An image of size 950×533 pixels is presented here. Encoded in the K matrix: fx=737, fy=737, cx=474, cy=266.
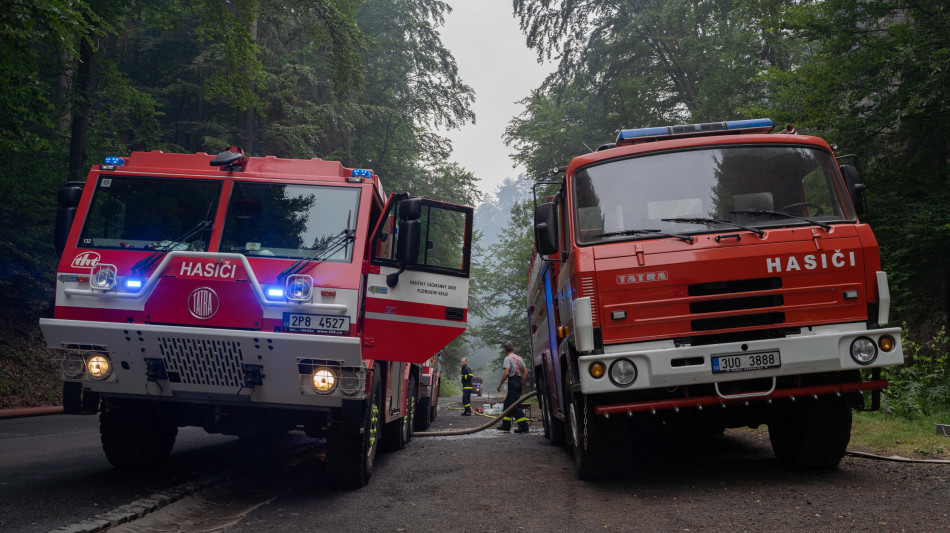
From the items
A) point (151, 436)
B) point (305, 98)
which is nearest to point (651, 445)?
point (151, 436)

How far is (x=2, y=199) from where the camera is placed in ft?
56.3

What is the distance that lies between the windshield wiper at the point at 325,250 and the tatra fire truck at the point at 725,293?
6.64 ft

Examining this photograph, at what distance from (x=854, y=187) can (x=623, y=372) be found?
267cm

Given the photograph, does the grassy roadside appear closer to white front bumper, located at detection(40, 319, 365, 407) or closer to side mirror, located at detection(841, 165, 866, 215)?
side mirror, located at detection(841, 165, 866, 215)

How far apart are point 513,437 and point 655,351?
764cm

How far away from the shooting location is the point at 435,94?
33156mm

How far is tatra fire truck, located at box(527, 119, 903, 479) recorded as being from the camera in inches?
227

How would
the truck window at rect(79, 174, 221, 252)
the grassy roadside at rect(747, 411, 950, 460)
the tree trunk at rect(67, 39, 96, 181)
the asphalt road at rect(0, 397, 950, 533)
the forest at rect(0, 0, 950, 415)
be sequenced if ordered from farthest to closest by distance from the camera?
the tree trunk at rect(67, 39, 96, 181)
the forest at rect(0, 0, 950, 415)
the grassy roadside at rect(747, 411, 950, 460)
the truck window at rect(79, 174, 221, 252)
the asphalt road at rect(0, 397, 950, 533)

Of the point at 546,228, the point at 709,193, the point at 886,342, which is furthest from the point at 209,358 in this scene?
the point at 886,342

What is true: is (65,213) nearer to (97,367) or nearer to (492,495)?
(97,367)

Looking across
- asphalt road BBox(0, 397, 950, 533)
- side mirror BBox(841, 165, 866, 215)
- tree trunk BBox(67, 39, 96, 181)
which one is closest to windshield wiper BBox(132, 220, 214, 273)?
asphalt road BBox(0, 397, 950, 533)

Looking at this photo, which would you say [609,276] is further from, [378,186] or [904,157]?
[904,157]

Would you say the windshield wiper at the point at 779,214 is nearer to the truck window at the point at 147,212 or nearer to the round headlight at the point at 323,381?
the round headlight at the point at 323,381

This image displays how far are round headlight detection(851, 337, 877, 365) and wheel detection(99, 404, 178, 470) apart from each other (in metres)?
6.29
